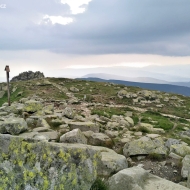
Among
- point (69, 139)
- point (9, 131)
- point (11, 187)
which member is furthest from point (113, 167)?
point (9, 131)

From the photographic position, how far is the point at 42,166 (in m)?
6.07

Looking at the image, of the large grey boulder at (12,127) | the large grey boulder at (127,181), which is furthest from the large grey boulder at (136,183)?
the large grey boulder at (12,127)

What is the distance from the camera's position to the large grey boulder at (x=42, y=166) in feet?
19.0

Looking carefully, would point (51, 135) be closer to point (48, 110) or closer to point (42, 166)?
point (42, 166)

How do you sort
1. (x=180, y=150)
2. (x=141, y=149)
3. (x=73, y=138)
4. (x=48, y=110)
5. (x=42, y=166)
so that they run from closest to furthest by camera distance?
(x=42, y=166) → (x=73, y=138) → (x=141, y=149) → (x=180, y=150) → (x=48, y=110)

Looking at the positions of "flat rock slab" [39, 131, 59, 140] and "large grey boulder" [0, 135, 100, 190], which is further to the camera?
"flat rock slab" [39, 131, 59, 140]

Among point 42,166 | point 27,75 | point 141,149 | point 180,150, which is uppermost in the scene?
point 27,75

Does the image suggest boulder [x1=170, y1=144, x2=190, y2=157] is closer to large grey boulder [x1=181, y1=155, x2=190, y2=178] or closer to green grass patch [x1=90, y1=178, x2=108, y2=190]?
large grey boulder [x1=181, y1=155, x2=190, y2=178]

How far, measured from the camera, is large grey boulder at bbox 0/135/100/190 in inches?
228

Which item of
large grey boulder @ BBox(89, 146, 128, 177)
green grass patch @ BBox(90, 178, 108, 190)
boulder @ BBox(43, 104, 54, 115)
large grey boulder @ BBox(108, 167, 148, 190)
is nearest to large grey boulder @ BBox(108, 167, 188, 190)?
large grey boulder @ BBox(108, 167, 148, 190)

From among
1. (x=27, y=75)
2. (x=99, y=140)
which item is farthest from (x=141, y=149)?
(x=27, y=75)

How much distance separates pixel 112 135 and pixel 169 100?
38414 mm

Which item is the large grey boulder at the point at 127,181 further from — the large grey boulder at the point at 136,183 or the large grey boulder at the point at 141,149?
the large grey boulder at the point at 141,149

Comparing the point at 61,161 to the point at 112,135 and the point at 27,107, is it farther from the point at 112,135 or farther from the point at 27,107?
the point at 27,107
